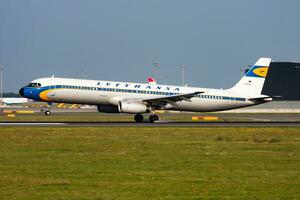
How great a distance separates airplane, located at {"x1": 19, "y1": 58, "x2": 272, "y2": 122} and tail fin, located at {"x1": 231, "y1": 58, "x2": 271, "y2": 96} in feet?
0.34

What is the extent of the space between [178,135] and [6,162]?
617 inches

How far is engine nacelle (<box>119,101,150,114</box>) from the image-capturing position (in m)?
51.1

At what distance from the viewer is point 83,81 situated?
176 feet

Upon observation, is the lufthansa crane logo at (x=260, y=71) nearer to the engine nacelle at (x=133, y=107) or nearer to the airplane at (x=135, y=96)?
the airplane at (x=135, y=96)

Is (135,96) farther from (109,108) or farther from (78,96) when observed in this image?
(78,96)

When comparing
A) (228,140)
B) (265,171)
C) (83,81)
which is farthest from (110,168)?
(83,81)

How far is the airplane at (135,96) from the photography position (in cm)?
5262

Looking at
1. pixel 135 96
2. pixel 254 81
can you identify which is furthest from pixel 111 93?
pixel 254 81

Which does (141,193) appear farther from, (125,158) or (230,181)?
(125,158)

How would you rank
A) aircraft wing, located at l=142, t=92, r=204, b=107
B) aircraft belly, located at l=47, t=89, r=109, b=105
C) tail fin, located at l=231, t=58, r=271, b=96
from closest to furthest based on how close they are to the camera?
aircraft wing, located at l=142, t=92, r=204, b=107
aircraft belly, located at l=47, t=89, r=109, b=105
tail fin, located at l=231, t=58, r=271, b=96

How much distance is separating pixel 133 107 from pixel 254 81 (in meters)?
13.1

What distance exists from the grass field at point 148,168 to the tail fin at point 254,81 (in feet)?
81.7

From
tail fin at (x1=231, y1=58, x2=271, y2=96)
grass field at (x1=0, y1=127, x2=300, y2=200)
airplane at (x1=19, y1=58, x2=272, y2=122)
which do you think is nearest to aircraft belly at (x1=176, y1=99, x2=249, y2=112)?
airplane at (x1=19, y1=58, x2=272, y2=122)

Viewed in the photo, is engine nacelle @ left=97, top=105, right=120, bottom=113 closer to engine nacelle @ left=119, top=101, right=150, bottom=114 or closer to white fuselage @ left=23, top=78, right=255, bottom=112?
white fuselage @ left=23, top=78, right=255, bottom=112
